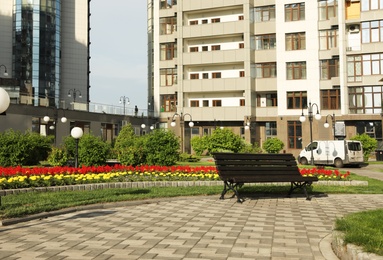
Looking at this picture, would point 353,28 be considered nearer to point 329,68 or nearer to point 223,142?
point 329,68

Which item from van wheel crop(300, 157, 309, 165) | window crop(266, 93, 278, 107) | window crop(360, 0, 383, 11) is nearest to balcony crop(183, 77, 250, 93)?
window crop(266, 93, 278, 107)

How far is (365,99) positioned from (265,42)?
42.0ft

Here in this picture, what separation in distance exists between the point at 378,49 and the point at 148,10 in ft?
112

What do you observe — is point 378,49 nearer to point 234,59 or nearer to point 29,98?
point 234,59

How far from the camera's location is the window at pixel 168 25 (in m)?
54.6

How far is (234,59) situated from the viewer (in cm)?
4900

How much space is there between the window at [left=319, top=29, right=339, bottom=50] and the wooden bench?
37239mm

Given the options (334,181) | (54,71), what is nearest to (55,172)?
(334,181)

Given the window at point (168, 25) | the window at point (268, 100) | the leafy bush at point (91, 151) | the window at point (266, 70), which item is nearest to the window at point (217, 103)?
the window at point (268, 100)

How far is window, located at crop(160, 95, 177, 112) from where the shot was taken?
54312 millimetres

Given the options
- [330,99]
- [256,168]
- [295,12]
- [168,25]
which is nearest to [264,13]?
[295,12]

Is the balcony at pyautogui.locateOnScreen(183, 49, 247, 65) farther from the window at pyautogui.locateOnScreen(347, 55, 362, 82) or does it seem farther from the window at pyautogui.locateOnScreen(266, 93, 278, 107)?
the window at pyautogui.locateOnScreen(347, 55, 362, 82)

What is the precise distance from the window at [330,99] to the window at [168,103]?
17.9m

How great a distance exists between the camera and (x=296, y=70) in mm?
47750
